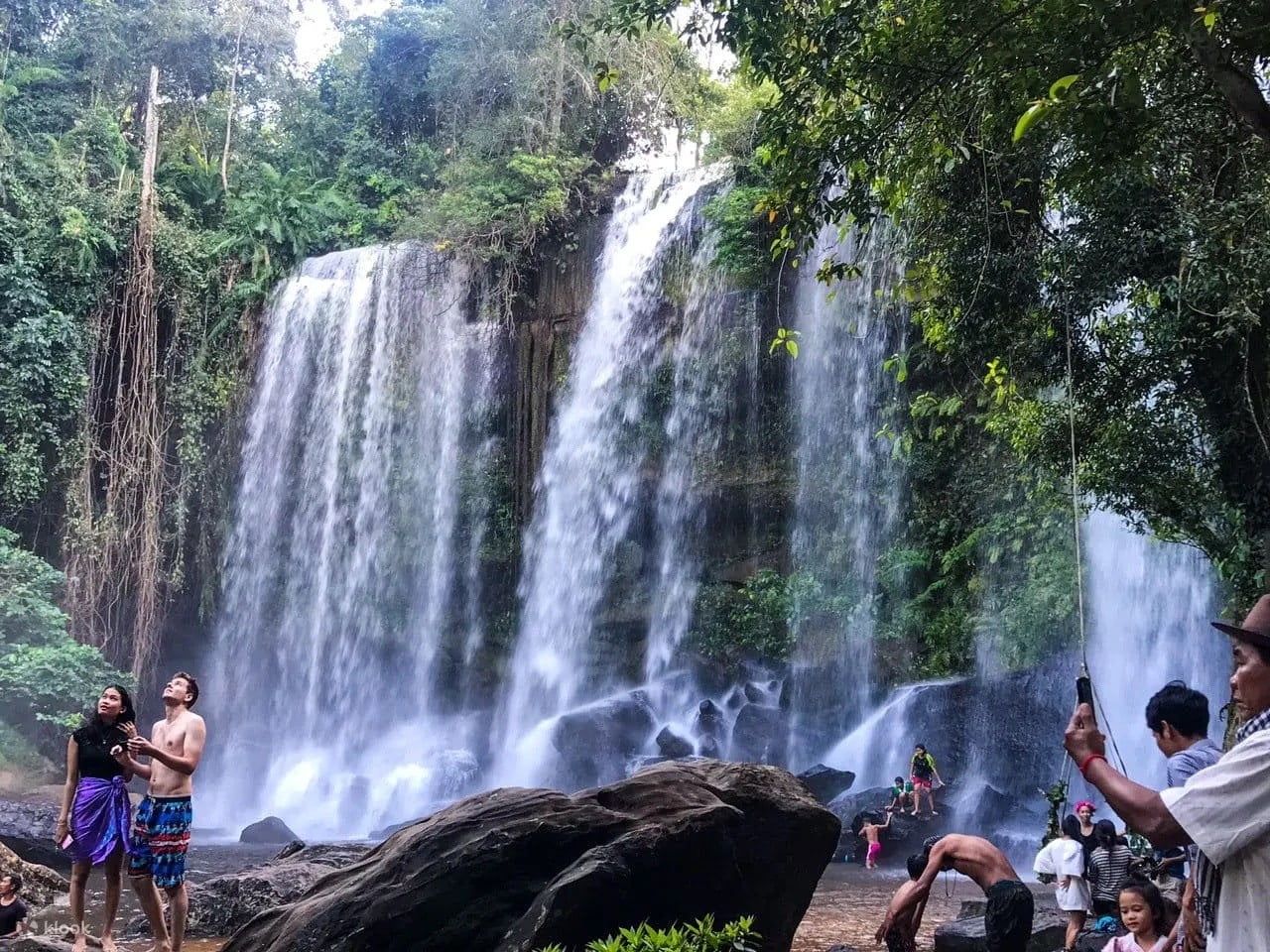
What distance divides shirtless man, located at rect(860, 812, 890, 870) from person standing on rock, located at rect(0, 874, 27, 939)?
782 centimetres

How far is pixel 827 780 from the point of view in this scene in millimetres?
13102

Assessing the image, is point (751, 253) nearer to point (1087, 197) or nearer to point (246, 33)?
point (1087, 197)

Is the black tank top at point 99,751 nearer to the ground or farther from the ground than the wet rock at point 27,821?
farther from the ground

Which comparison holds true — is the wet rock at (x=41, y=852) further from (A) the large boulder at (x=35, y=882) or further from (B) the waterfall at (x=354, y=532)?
(B) the waterfall at (x=354, y=532)

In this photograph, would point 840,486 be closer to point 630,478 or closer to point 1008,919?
point 630,478

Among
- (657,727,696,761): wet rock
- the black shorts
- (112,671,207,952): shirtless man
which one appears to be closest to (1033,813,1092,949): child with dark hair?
the black shorts

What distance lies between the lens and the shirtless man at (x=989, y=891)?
5492 mm

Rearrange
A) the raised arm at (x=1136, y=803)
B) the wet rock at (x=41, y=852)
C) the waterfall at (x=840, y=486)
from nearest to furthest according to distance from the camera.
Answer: the raised arm at (x=1136, y=803), the wet rock at (x=41, y=852), the waterfall at (x=840, y=486)

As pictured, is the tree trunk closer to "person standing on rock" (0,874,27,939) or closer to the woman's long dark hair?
the woman's long dark hair

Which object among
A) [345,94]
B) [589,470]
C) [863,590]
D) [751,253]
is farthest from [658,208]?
[345,94]

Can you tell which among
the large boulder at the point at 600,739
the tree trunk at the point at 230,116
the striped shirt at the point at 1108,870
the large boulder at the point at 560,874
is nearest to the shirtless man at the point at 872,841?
the large boulder at the point at 600,739

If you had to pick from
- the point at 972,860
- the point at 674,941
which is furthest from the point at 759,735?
the point at 674,941

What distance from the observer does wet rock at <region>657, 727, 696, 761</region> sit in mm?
14453

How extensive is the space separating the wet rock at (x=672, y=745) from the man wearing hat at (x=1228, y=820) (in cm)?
1238
